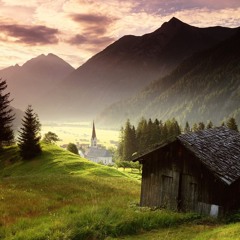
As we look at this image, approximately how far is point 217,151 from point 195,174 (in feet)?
7.77

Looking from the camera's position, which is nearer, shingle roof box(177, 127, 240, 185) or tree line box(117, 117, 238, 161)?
shingle roof box(177, 127, 240, 185)

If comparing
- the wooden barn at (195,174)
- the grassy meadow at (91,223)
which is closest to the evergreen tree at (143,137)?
the grassy meadow at (91,223)

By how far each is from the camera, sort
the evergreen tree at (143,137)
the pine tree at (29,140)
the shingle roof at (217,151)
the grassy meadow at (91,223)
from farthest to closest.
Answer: the evergreen tree at (143,137) < the pine tree at (29,140) < the shingle roof at (217,151) < the grassy meadow at (91,223)

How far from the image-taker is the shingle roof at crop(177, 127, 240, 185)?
2083cm

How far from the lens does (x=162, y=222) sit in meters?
17.0

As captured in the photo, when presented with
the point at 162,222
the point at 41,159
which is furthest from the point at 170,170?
the point at 41,159

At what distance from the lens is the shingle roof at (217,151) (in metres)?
20.8

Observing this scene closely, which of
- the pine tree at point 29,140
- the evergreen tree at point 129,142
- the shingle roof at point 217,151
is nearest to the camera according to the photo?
the shingle roof at point 217,151

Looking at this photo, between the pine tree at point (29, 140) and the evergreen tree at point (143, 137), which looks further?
the evergreen tree at point (143, 137)

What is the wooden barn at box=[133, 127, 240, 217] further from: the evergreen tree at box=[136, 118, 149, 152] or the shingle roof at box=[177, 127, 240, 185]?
the evergreen tree at box=[136, 118, 149, 152]

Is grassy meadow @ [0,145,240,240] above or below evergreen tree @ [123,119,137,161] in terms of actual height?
below

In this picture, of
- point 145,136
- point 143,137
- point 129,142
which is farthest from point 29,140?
point 129,142

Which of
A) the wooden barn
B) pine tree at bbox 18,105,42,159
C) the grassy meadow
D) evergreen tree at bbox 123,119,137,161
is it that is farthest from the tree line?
the grassy meadow

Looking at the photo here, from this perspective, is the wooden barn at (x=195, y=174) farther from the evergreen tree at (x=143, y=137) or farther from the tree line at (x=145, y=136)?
the evergreen tree at (x=143, y=137)
